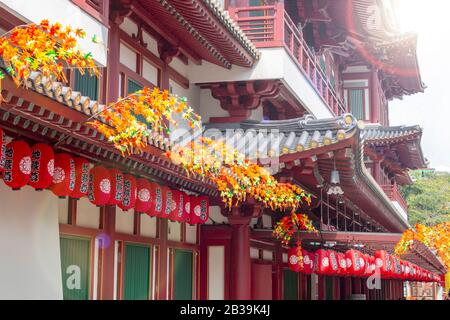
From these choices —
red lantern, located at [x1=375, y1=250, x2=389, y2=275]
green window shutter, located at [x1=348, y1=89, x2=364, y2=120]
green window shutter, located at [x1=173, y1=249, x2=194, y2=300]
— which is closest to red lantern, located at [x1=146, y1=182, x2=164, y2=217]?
green window shutter, located at [x1=173, y1=249, x2=194, y2=300]

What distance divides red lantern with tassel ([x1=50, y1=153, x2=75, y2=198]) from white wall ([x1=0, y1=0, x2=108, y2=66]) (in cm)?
179

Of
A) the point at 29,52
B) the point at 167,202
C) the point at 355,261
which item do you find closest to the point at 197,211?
the point at 167,202

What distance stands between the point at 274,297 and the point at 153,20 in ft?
29.5

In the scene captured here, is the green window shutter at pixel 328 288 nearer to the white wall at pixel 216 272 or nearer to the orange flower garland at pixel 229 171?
the white wall at pixel 216 272

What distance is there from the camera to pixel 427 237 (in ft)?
71.4

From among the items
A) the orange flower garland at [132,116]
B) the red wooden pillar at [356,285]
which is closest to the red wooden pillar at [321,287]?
the red wooden pillar at [356,285]

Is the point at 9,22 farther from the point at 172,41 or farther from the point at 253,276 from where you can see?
the point at 253,276

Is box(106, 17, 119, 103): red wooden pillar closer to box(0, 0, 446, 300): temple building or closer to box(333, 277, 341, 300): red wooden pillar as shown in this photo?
box(0, 0, 446, 300): temple building

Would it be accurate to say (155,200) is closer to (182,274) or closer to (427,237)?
(182,274)

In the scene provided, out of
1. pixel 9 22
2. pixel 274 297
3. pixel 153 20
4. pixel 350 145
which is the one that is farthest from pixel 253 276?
pixel 9 22

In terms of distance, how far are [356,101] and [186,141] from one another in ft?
64.1

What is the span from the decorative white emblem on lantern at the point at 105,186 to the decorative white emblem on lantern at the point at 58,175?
101 cm

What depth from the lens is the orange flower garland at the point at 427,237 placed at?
18023mm

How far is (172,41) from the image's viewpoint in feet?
48.3
